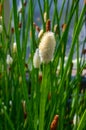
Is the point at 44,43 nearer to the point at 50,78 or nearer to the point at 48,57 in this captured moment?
the point at 48,57

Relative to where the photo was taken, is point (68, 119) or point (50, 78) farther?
point (68, 119)

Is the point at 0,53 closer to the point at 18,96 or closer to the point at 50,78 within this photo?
the point at 18,96

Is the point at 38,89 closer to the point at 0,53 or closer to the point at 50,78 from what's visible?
the point at 50,78

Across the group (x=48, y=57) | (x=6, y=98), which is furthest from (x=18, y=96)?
(x=48, y=57)

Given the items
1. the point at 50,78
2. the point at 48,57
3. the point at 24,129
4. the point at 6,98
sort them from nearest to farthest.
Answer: the point at 48,57, the point at 50,78, the point at 24,129, the point at 6,98

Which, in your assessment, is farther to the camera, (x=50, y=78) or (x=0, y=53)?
(x=0, y=53)

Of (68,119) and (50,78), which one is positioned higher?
A: (50,78)

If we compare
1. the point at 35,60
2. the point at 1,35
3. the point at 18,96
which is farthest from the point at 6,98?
the point at 35,60

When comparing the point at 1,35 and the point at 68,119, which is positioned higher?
the point at 1,35

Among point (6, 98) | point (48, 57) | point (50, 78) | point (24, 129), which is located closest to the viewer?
point (48, 57)
